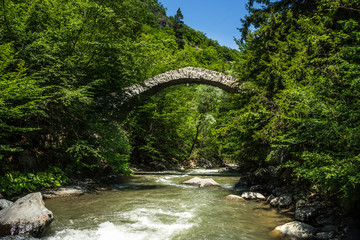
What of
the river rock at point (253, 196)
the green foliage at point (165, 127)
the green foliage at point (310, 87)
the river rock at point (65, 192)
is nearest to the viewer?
the green foliage at point (310, 87)

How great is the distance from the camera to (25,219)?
3.70 meters

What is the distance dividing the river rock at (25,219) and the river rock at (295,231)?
4109mm

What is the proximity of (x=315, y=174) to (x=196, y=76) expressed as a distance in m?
8.55

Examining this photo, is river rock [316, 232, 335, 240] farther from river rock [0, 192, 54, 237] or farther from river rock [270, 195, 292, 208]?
river rock [0, 192, 54, 237]

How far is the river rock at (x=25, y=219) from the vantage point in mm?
3567

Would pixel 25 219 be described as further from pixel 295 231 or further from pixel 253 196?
pixel 253 196

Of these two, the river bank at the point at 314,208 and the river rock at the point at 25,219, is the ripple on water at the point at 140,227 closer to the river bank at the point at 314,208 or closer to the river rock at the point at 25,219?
the river rock at the point at 25,219

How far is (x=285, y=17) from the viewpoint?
23.9ft

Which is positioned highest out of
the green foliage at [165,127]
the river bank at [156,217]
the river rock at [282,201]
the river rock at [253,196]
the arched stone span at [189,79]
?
the arched stone span at [189,79]

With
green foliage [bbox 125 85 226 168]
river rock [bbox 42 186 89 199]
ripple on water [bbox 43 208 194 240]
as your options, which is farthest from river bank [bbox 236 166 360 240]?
green foliage [bbox 125 85 226 168]

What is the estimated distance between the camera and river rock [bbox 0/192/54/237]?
3567 millimetres

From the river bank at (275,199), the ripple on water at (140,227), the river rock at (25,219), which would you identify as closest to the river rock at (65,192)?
the river bank at (275,199)

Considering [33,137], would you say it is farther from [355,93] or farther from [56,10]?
[355,93]

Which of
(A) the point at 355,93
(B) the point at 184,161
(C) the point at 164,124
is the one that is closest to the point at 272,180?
(A) the point at 355,93
